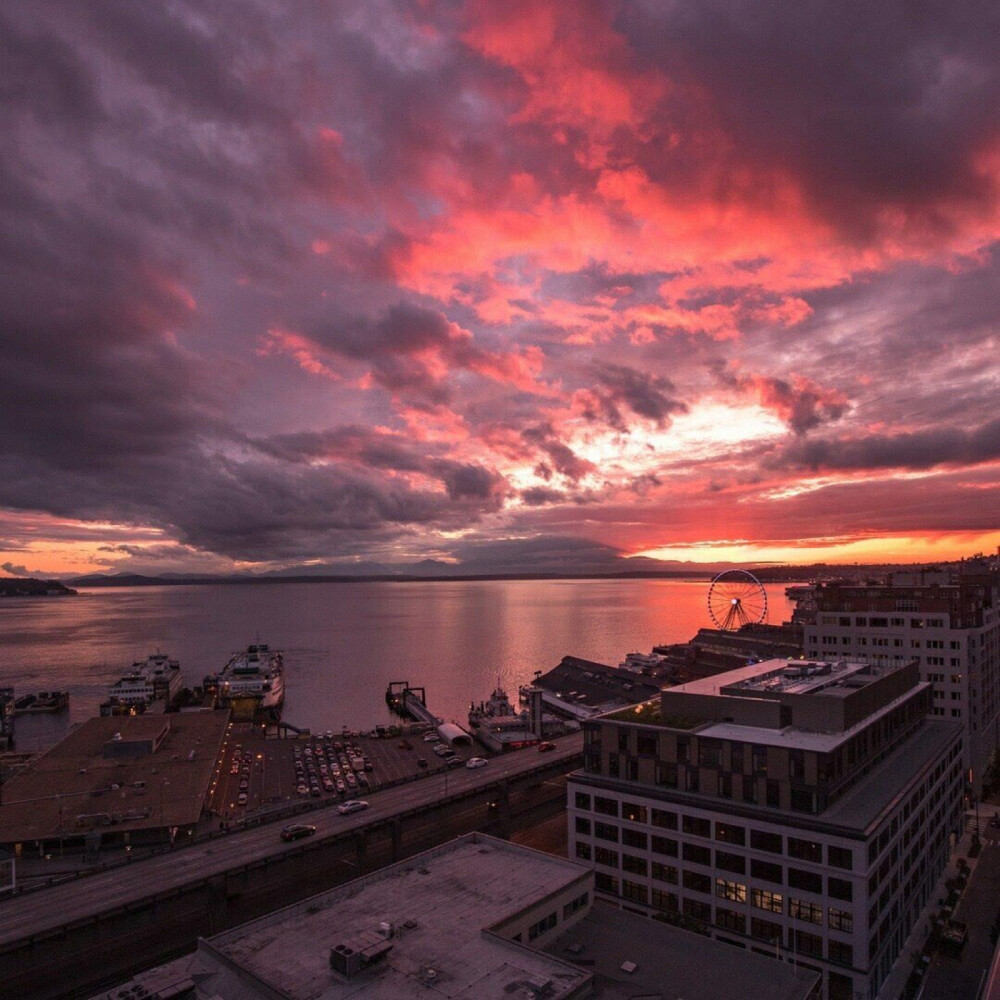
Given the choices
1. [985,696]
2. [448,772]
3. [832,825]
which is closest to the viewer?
[832,825]

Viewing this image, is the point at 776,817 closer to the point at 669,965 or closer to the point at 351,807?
the point at 669,965

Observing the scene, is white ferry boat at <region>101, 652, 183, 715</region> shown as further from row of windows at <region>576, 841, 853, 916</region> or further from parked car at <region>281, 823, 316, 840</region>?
row of windows at <region>576, 841, 853, 916</region>

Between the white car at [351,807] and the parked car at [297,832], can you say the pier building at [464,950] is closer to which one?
the parked car at [297,832]

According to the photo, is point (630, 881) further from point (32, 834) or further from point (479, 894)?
point (32, 834)

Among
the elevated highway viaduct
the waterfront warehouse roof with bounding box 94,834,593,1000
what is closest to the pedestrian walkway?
the waterfront warehouse roof with bounding box 94,834,593,1000

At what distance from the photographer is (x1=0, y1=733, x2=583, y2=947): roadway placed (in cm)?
5138

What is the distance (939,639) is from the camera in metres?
98.1

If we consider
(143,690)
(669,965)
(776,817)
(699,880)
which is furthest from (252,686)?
(669,965)

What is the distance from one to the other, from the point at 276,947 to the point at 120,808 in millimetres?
47400

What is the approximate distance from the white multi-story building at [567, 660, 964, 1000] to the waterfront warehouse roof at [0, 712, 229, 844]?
148 ft

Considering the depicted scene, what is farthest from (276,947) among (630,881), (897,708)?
(897,708)

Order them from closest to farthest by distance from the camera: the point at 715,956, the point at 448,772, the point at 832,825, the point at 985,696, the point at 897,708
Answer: the point at 715,956 → the point at 832,825 → the point at 897,708 → the point at 448,772 → the point at 985,696

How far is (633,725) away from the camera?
59844 mm

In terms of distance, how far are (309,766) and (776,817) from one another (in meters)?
72.5
